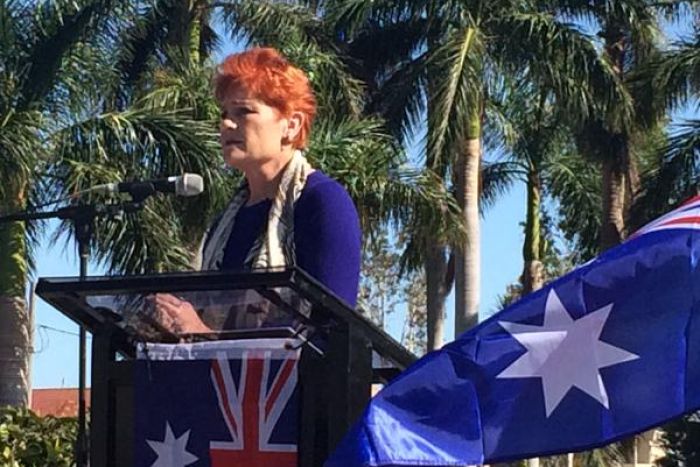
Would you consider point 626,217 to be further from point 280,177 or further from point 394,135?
point 280,177

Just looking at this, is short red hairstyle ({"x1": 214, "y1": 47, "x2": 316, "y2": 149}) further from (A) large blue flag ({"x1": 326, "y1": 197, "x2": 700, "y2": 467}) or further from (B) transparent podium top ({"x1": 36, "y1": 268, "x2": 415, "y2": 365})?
(A) large blue flag ({"x1": 326, "y1": 197, "x2": 700, "y2": 467})

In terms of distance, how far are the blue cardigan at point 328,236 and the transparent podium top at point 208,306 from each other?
10.1 inches

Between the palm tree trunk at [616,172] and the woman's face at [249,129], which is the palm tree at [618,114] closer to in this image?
the palm tree trunk at [616,172]

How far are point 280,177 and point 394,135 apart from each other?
17667mm

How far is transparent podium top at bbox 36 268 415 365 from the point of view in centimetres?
264

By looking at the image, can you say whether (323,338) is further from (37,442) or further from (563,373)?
(37,442)

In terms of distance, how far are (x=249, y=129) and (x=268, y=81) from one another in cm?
12

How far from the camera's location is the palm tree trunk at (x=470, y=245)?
70.9 feet

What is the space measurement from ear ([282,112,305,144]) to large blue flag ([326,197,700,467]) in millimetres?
621

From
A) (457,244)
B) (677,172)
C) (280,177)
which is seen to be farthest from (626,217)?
(280,177)

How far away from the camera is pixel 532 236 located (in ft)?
90.7

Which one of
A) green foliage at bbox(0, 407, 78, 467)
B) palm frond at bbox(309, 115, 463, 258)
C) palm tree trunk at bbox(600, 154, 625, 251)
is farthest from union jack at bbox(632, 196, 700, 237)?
palm tree trunk at bbox(600, 154, 625, 251)

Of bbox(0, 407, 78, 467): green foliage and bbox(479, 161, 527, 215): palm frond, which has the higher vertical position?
bbox(479, 161, 527, 215): palm frond

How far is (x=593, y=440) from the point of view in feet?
9.60
